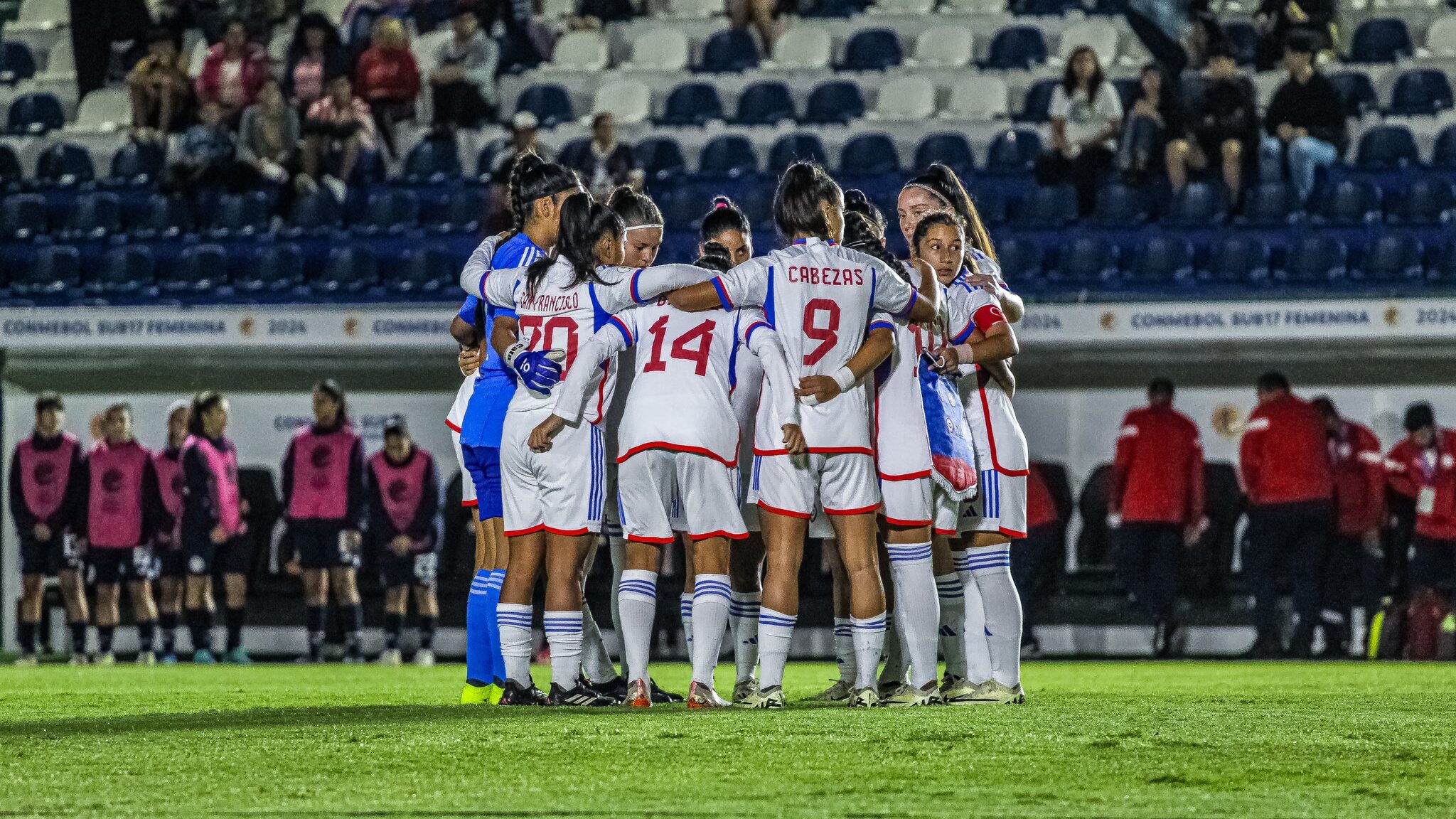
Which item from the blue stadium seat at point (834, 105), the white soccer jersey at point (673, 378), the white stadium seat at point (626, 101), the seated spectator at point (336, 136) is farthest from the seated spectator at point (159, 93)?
the white soccer jersey at point (673, 378)

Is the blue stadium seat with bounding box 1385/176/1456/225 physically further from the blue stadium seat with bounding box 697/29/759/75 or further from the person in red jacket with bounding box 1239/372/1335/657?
the blue stadium seat with bounding box 697/29/759/75

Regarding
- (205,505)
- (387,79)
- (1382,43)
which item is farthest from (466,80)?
(1382,43)

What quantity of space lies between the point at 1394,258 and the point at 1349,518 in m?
1.94

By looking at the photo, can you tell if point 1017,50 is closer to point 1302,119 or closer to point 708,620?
point 1302,119

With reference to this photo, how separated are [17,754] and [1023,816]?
2741 millimetres

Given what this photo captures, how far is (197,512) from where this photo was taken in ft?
41.6

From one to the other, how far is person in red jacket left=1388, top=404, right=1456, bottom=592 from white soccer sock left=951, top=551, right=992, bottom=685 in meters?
6.43

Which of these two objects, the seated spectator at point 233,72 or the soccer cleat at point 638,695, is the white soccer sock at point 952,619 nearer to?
the soccer cleat at point 638,695

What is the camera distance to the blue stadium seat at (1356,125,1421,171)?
46.9ft

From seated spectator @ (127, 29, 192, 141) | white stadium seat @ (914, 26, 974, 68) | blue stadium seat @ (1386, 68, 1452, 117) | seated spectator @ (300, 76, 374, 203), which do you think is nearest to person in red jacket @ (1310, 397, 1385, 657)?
blue stadium seat @ (1386, 68, 1452, 117)

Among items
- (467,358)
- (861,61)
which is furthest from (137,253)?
(467,358)

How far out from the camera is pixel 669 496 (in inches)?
247

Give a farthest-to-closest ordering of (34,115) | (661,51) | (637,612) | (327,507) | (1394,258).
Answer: (34,115), (661,51), (1394,258), (327,507), (637,612)

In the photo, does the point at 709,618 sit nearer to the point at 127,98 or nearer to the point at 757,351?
the point at 757,351
